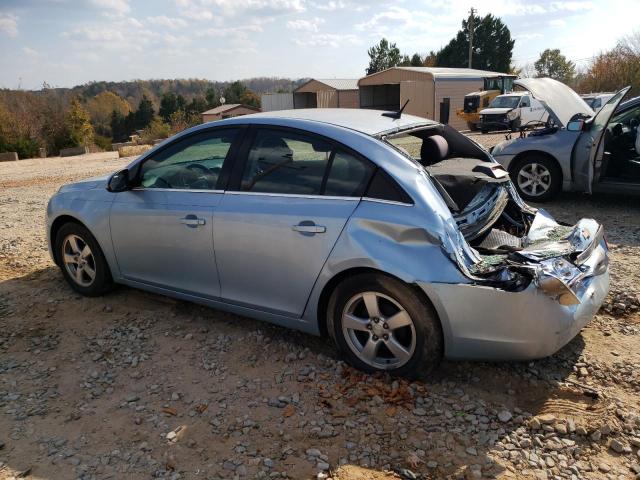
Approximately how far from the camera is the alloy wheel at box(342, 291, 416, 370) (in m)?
3.13

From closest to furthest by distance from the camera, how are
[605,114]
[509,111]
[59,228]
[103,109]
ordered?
1. [59,228]
2. [605,114]
3. [509,111]
4. [103,109]

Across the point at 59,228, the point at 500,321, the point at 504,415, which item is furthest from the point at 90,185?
the point at 504,415

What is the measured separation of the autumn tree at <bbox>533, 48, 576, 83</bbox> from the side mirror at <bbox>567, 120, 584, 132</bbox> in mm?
65294

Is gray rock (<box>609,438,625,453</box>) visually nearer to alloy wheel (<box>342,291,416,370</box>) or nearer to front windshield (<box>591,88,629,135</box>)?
alloy wheel (<box>342,291,416,370</box>)

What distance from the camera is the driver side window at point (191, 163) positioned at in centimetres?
387

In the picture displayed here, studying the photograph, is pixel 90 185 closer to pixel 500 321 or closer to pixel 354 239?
pixel 354 239

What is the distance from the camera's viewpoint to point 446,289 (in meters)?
2.90

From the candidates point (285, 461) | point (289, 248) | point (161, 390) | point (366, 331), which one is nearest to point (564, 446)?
point (366, 331)

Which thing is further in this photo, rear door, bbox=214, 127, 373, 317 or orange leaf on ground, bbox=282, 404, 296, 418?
rear door, bbox=214, 127, 373, 317

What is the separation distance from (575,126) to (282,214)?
5.69 m

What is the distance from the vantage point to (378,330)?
3193mm

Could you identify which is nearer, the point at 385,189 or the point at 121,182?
the point at 385,189

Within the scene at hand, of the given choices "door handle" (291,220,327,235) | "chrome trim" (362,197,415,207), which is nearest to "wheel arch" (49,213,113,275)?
"door handle" (291,220,327,235)

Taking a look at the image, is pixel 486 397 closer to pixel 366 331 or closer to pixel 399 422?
pixel 399 422
